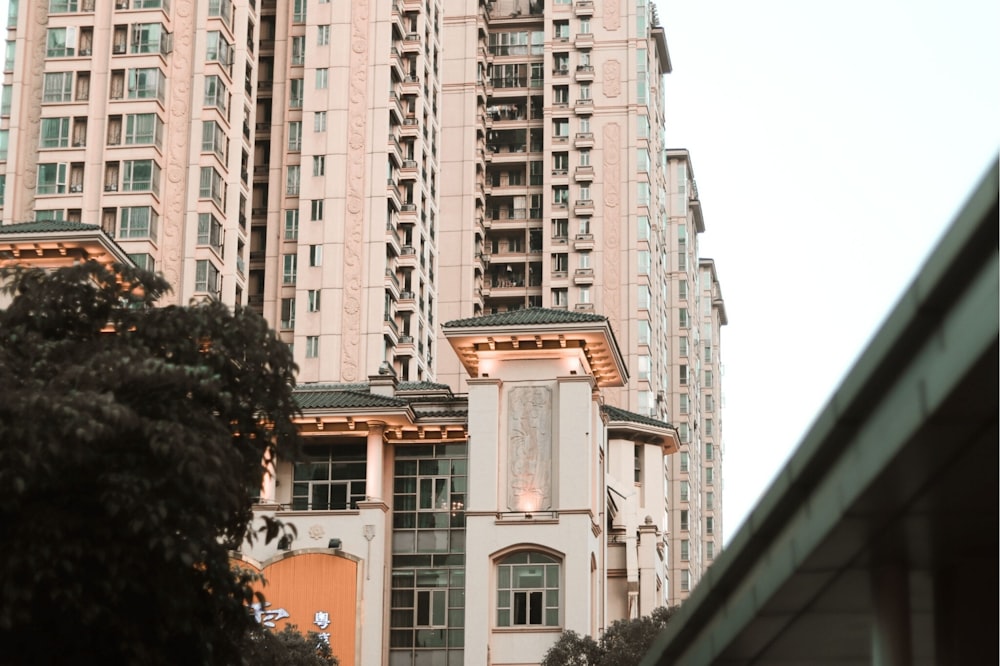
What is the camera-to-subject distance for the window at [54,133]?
75.4 metres

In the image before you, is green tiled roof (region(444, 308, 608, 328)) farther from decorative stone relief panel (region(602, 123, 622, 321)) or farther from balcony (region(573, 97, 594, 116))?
balcony (region(573, 97, 594, 116))

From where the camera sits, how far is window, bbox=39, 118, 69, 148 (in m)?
75.4

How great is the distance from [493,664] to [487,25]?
71.6m

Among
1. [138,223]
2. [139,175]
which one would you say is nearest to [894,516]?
[138,223]

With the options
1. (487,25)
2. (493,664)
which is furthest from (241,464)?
(487,25)

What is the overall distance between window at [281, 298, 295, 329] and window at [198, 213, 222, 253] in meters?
8.29

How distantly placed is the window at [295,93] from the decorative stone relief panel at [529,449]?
35466 millimetres

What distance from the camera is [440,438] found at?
57.0m

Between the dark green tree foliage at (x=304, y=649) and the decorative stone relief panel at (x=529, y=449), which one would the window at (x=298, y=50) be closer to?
the decorative stone relief panel at (x=529, y=449)

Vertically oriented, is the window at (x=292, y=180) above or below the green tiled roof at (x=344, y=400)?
above

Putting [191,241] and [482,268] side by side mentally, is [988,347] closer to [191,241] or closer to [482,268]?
[191,241]

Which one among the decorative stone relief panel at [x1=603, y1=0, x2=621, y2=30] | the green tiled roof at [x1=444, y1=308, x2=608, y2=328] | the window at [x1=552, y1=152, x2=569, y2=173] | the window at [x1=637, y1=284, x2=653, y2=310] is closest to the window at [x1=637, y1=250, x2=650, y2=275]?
the window at [x1=637, y1=284, x2=653, y2=310]

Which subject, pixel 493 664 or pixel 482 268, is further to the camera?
pixel 482 268

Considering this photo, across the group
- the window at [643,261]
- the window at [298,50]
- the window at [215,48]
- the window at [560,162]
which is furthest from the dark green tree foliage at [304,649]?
the window at [560,162]
